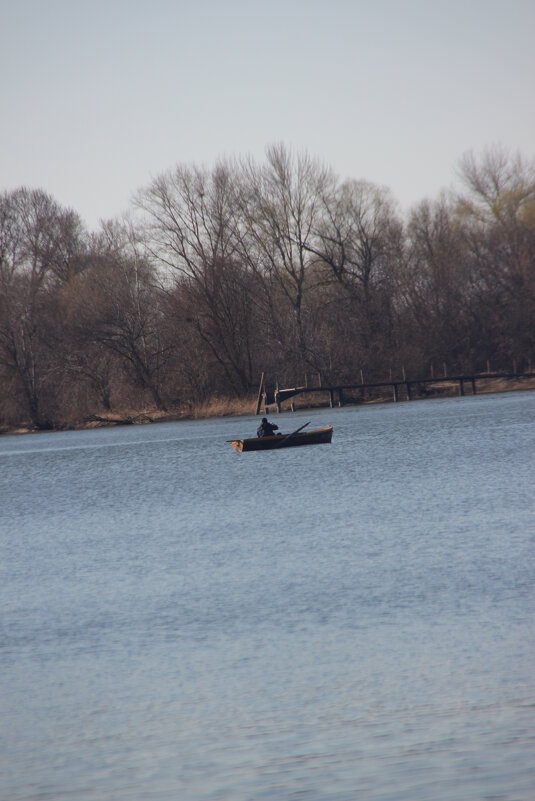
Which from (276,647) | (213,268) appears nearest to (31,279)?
(213,268)

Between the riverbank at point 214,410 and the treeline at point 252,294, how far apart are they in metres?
0.70

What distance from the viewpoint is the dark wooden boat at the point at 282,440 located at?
3834cm

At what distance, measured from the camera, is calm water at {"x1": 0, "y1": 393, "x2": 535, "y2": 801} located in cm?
714

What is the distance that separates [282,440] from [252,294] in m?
28.6

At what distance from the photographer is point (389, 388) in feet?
229

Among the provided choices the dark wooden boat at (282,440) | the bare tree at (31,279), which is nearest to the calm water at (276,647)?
the dark wooden boat at (282,440)

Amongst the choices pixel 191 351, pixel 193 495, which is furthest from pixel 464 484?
pixel 191 351

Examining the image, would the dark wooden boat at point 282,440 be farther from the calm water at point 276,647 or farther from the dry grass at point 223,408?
the dry grass at point 223,408

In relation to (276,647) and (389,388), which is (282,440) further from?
(389,388)

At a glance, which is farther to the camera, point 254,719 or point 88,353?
point 88,353

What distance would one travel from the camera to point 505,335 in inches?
2729

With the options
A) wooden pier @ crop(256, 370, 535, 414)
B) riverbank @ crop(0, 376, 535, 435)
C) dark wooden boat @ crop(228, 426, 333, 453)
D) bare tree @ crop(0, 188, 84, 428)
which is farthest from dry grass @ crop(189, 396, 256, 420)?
dark wooden boat @ crop(228, 426, 333, 453)

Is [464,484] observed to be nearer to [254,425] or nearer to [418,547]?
[418,547]

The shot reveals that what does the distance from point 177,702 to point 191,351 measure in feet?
187
